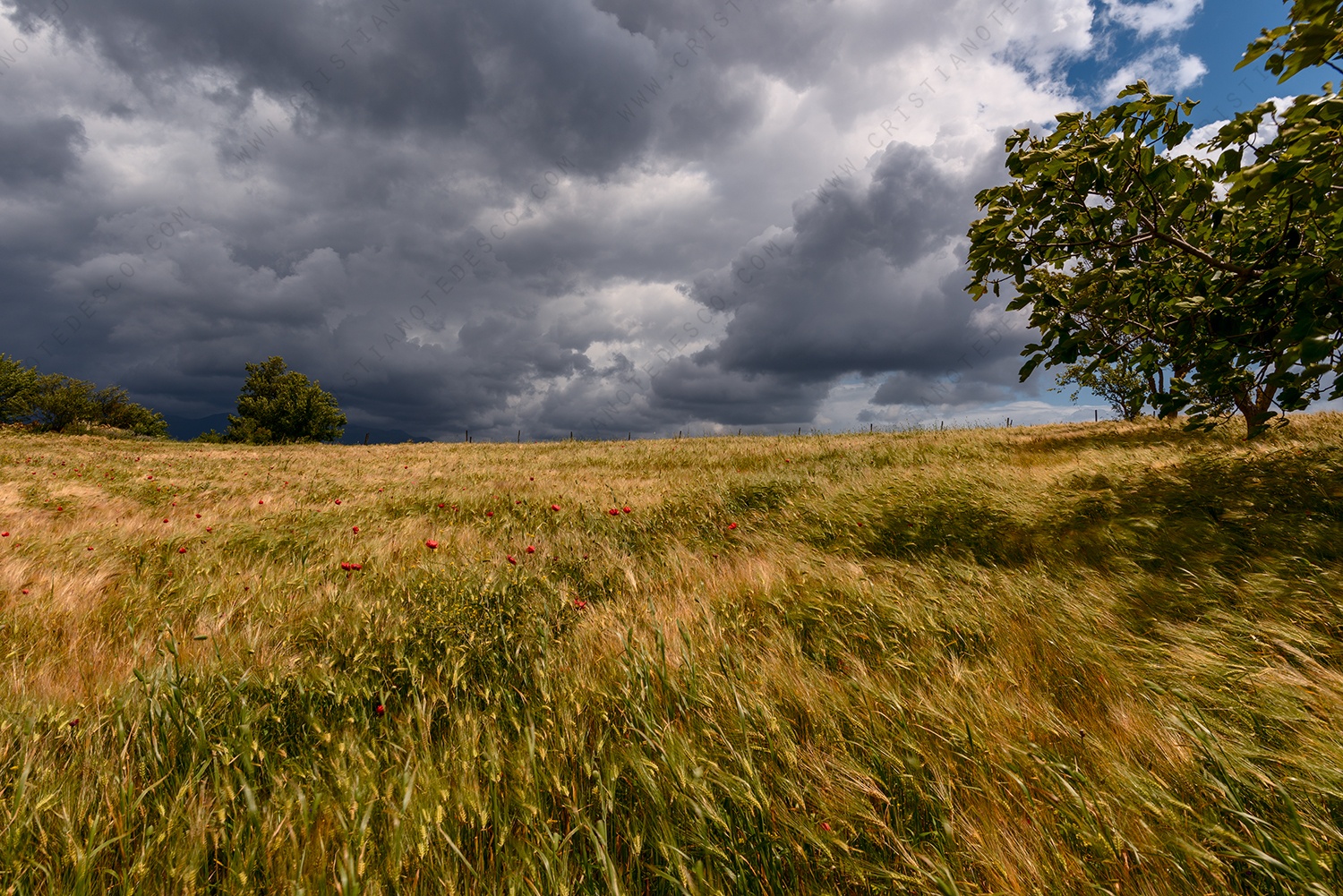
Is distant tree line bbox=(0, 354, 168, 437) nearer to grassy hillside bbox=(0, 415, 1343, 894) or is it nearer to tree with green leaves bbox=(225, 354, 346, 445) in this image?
tree with green leaves bbox=(225, 354, 346, 445)

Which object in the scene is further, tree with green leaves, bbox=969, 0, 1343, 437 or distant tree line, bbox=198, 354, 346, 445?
distant tree line, bbox=198, 354, 346, 445

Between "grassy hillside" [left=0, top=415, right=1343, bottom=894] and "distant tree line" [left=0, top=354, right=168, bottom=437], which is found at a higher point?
"distant tree line" [left=0, top=354, right=168, bottom=437]

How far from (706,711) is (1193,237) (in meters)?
6.47

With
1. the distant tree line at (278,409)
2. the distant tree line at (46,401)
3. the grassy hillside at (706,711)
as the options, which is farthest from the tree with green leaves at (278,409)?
the grassy hillside at (706,711)

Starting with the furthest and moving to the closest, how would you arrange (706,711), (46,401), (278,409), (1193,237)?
1. (278,409)
2. (46,401)
3. (1193,237)
4. (706,711)

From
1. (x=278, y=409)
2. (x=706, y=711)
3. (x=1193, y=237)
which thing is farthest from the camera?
(x=278, y=409)

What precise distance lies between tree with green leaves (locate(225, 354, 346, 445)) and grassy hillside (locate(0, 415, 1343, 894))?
75.1 metres

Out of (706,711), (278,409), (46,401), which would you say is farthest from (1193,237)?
(278,409)

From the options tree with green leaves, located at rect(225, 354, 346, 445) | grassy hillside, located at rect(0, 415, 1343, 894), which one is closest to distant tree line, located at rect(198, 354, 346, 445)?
tree with green leaves, located at rect(225, 354, 346, 445)

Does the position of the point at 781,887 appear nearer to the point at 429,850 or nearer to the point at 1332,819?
the point at 429,850

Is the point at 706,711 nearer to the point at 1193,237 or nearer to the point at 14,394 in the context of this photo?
the point at 1193,237

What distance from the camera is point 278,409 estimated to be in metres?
65.6

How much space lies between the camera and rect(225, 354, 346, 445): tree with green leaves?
64250 mm

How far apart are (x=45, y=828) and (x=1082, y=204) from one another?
7.35m
